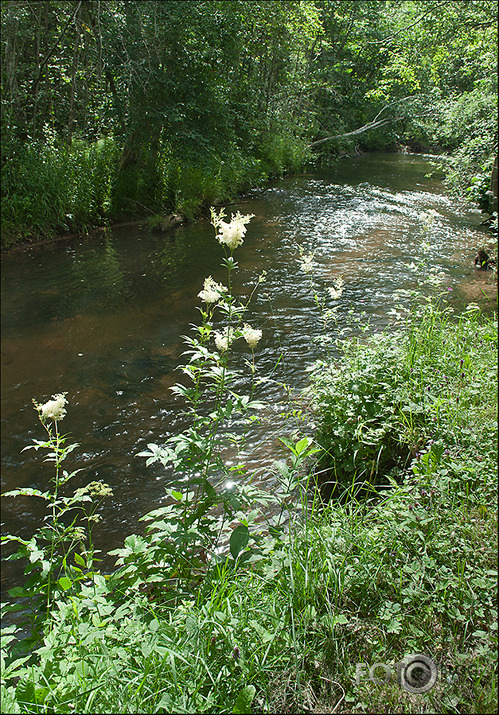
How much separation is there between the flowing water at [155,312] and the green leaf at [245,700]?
156 cm

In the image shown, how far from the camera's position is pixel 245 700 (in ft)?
5.64

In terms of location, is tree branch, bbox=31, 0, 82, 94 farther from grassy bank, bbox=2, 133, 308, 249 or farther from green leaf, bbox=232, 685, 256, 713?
green leaf, bbox=232, 685, 256, 713

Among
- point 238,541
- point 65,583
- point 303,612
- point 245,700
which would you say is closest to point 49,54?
point 65,583

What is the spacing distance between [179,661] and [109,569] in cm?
165

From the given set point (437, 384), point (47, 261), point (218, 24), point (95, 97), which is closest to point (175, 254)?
point (47, 261)

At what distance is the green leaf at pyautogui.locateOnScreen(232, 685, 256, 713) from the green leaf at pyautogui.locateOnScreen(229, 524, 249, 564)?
0.59 meters

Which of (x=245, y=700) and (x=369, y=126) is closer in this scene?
(x=245, y=700)

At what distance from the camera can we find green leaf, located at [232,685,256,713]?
1691 mm

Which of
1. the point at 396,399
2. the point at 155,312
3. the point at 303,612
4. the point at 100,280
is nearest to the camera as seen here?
the point at 303,612

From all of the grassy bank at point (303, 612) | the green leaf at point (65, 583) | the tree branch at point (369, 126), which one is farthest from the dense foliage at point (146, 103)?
the grassy bank at point (303, 612)

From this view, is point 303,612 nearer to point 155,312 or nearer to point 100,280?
point 155,312

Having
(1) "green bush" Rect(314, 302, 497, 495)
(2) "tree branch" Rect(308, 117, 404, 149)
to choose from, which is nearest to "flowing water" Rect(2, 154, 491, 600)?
(1) "green bush" Rect(314, 302, 497, 495)

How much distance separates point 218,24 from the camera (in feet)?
38.6

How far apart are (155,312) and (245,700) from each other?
618 cm
